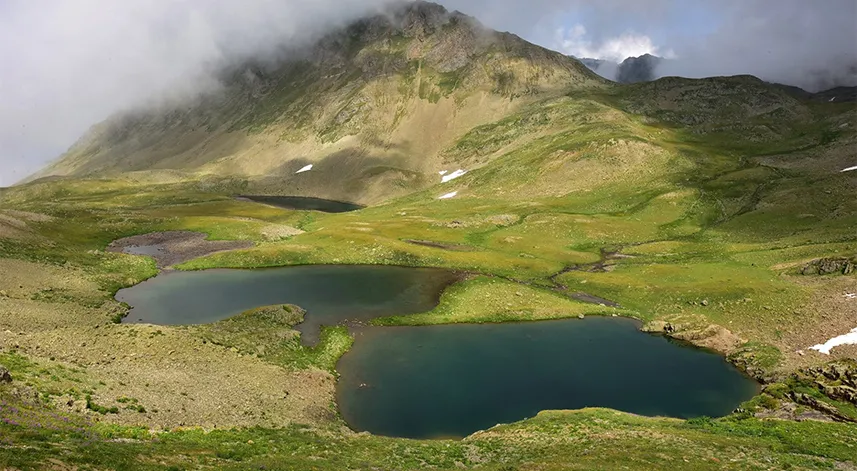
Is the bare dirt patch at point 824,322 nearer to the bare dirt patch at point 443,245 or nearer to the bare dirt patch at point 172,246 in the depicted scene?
the bare dirt patch at point 443,245

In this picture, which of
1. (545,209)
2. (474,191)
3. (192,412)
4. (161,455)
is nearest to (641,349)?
(192,412)

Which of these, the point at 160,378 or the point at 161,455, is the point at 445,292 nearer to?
the point at 160,378

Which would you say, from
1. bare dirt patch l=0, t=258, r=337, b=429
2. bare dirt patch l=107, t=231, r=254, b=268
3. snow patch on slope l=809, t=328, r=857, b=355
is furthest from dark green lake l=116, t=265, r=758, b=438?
bare dirt patch l=107, t=231, r=254, b=268

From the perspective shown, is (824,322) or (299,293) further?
(299,293)

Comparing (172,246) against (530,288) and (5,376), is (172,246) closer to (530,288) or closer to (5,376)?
(530,288)

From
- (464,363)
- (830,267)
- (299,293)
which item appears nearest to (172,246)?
(299,293)
